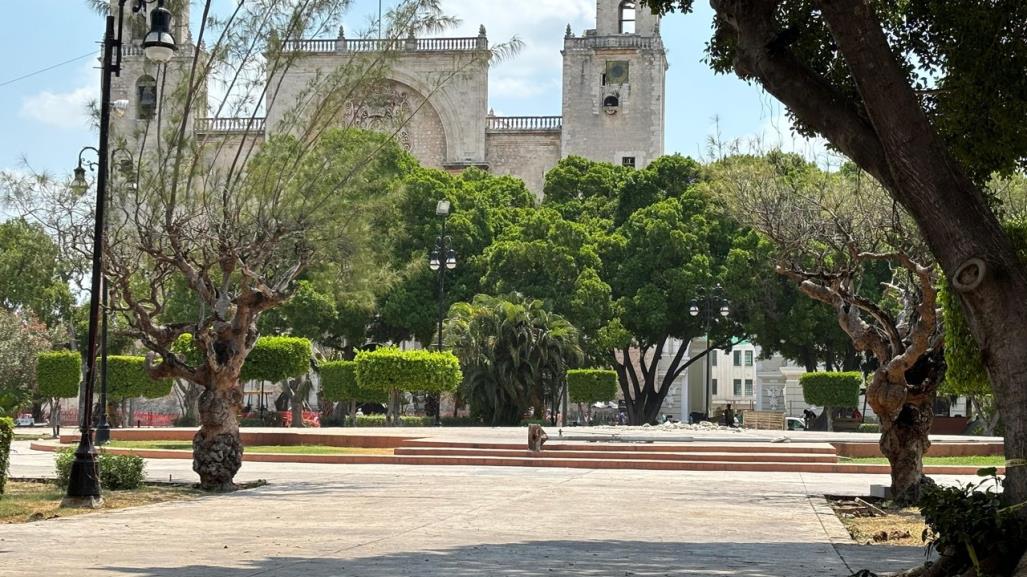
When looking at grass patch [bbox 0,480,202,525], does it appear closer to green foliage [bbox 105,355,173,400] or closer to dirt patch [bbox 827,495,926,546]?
dirt patch [bbox 827,495,926,546]

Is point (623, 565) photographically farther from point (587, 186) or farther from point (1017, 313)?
point (587, 186)

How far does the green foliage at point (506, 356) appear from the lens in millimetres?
36562

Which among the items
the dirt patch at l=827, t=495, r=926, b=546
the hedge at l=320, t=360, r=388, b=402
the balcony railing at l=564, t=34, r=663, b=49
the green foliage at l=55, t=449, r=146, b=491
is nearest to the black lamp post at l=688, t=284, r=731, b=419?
the hedge at l=320, t=360, r=388, b=402

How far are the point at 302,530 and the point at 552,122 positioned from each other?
5316 centimetres

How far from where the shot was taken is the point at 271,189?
1588cm

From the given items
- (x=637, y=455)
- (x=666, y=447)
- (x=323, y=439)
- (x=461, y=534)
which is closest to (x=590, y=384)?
(x=323, y=439)

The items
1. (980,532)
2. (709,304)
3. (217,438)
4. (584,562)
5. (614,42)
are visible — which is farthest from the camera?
(614,42)

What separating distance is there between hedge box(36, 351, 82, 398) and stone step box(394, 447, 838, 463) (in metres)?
17.3

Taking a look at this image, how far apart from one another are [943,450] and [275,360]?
18.3 meters

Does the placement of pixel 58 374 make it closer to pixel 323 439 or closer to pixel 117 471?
pixel 323 439

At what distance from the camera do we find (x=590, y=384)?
38.8m

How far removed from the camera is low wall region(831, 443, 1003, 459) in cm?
2445

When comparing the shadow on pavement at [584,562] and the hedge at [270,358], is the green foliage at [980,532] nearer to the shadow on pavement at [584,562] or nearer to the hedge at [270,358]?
the shadow on pavement at [584,562]

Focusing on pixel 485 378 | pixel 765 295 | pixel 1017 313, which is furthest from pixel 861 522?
pixel 765 295
